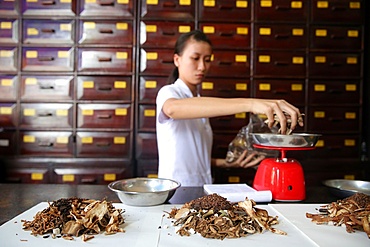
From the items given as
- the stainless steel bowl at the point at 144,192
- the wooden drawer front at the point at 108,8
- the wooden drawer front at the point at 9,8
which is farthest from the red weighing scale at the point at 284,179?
the wooden drawer front at the point at 9,8

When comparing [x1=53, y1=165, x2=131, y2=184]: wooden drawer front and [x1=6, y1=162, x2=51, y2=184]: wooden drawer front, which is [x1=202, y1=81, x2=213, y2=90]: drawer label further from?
[x1=6, y1=162, x2=51, y2=184]: wooden drawer front

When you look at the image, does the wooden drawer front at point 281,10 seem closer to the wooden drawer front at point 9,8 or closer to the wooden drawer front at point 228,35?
the wooden drawer front at point 228,35

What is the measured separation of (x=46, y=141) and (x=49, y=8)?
3.44 ft

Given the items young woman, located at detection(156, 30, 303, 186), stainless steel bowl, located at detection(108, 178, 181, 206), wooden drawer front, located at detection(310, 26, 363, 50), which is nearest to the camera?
stainless steel bowl, located at detection(108, 178, 181, 206)

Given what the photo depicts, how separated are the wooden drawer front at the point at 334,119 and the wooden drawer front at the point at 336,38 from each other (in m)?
0.51

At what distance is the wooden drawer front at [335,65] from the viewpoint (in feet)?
9.23

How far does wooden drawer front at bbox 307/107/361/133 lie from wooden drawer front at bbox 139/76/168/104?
1238 mm

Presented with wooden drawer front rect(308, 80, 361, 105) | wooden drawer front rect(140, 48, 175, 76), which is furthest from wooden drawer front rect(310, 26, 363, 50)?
wooden drawer front rect(140, 48, 175, 76)

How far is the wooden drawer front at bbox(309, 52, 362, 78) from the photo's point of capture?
281 cm

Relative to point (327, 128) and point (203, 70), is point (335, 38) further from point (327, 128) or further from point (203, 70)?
point (203, 70)

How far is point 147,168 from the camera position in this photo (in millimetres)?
2746

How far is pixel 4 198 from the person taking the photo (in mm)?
1349

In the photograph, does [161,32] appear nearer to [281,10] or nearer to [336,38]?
[281,10]

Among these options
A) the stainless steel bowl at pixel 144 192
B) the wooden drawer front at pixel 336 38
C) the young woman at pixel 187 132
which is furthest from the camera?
the wooden drawer front at pixel 336 38
